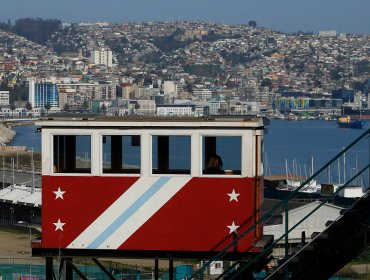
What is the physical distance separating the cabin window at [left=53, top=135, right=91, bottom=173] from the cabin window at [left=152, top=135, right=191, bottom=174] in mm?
542

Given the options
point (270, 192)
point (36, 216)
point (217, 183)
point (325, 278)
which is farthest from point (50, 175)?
point (270, 192)

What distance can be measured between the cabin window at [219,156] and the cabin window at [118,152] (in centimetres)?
55

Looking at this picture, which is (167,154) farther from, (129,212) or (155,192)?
(129,212)

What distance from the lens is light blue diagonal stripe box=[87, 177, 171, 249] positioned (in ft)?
36.0

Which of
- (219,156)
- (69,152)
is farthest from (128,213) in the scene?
(219,156)

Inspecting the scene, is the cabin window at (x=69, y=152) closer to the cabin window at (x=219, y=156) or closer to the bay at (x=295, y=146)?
the cabin window at (x=219, y=156)

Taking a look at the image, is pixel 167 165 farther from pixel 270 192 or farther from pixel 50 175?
pixel 270 192

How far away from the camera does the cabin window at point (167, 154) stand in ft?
36.2

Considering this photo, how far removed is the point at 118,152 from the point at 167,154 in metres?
0.42

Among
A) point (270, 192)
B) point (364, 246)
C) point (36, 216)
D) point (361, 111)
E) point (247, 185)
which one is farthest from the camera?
point (361, 111)

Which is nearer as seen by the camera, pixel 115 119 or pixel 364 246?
pixel 364 246

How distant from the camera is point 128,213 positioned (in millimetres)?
11023

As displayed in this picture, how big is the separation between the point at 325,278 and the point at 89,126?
2229mm

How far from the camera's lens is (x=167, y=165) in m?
11.1
